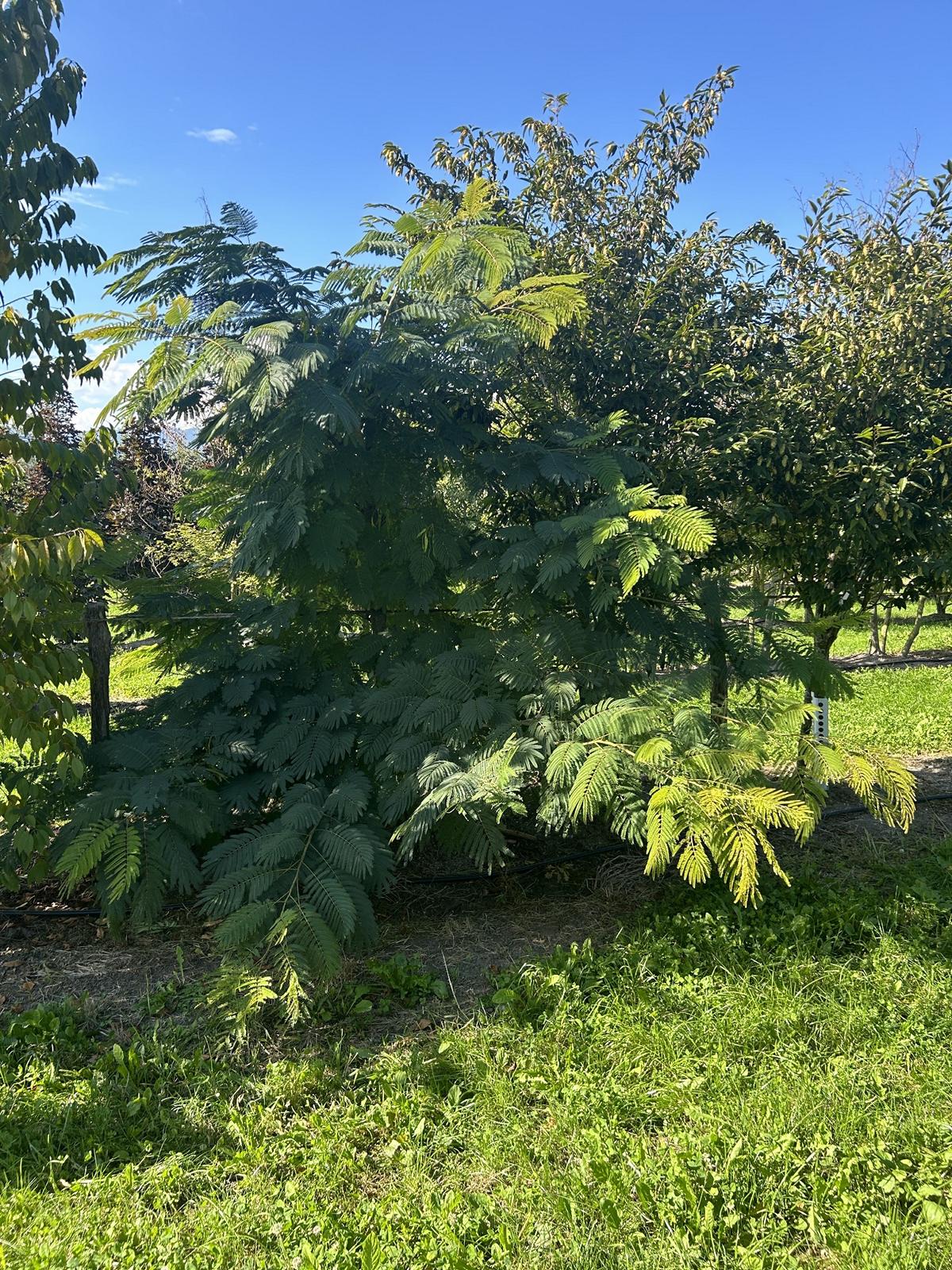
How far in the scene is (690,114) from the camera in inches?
189

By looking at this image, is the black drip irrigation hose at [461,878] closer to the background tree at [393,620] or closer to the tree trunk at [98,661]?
the background tree at [393,620]

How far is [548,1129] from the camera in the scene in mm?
2506

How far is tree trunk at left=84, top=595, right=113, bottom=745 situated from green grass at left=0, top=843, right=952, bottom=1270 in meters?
1.55

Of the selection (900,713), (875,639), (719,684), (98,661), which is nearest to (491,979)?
(719,684)

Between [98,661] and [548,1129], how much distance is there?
3163 mm

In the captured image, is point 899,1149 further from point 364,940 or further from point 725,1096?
point 364,940

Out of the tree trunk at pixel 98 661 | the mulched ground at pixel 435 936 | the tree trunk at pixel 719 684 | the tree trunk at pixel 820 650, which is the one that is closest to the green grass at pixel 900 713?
the tree trunk at pixel 820 650

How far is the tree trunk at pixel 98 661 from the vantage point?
14.1 ft

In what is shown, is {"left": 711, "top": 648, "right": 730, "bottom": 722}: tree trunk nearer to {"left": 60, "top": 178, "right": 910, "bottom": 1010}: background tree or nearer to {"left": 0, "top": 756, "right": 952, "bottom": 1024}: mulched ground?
{"left": 60, "top": 178, "right": 910, "bottom": 1010}: background tree

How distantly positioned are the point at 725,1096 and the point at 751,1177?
285 mm

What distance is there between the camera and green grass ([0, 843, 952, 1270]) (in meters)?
2.15

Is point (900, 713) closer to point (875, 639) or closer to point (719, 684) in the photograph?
point (875, 639)

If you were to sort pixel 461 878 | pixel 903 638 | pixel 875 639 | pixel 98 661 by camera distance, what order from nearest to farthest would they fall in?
pixel 461 878, pixel 98 661, pixel 875 639, pixel 903 638

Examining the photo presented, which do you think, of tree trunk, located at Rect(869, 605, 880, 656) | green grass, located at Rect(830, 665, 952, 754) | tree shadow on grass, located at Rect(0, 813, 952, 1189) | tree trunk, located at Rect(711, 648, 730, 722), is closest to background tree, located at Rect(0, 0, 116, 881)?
tree shadow on grass, located at Rect(0, 813, 952, 1189)
